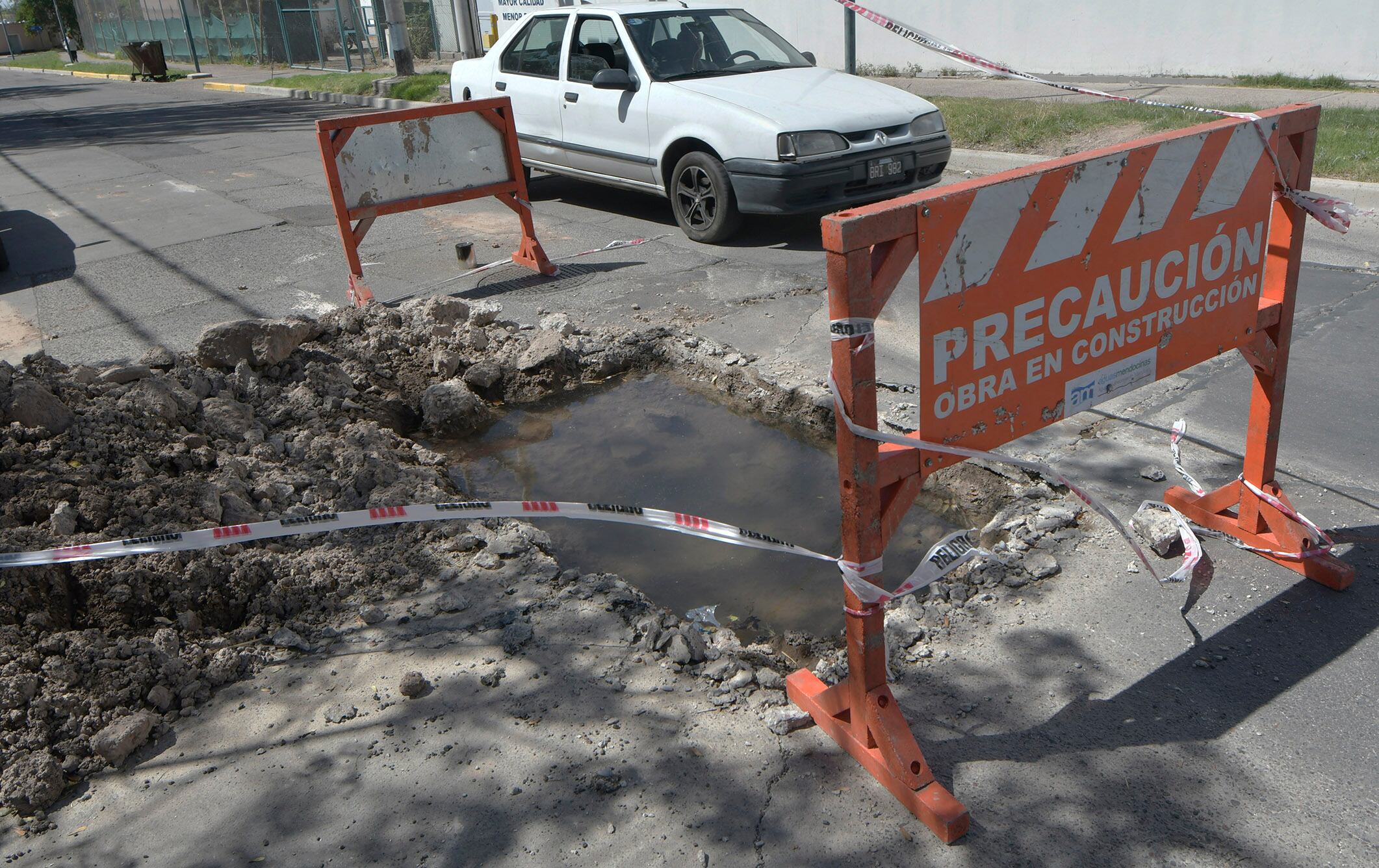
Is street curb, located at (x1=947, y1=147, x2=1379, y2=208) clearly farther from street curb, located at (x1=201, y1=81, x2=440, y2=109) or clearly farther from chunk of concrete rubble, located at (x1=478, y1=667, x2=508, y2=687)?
street curb, located at (x1=201, y1=81, x2=440, y2=109)

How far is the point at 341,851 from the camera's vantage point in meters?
2.63

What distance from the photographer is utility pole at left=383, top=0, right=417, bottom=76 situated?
803 inches

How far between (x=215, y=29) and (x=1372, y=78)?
124ft

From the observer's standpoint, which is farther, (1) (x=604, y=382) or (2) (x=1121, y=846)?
(1) (x=604, y=382)

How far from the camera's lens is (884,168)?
26.0 feet

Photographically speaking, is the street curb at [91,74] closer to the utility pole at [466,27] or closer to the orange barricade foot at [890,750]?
the utility pole at [466,27]

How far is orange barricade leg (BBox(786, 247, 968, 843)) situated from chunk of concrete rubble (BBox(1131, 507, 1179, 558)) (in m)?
1.46

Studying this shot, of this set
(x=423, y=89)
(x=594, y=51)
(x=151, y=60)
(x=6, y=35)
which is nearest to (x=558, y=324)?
(x=594, y=51)

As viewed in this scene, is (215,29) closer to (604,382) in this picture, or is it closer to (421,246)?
(421,246)

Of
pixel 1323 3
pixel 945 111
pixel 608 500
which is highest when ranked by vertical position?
pixel 1323 3

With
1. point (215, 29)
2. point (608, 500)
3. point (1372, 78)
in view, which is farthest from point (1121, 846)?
point (215, 29)

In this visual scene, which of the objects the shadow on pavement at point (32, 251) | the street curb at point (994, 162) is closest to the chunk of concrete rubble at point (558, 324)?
the street curb at point (994, 162)

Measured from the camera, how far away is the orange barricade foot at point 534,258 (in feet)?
26.3

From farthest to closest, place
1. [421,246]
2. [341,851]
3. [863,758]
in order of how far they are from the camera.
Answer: [421,246] → [863,758] → [341,851]
